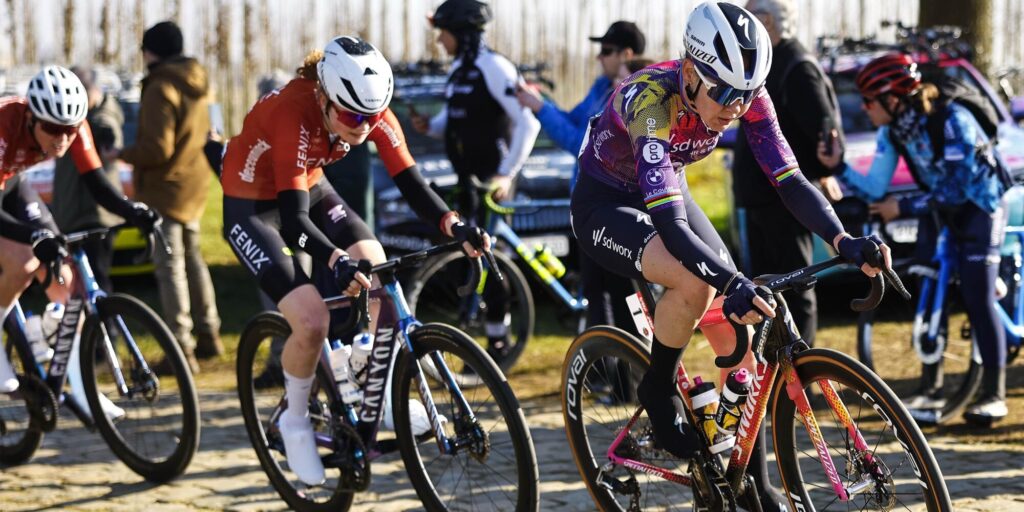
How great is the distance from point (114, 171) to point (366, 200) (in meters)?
1.87

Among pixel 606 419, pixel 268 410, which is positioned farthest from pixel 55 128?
pixel 606 419

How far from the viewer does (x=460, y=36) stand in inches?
317

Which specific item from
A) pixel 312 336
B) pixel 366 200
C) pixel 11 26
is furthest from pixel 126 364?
pixel 11 26

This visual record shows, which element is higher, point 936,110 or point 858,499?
point 936,110

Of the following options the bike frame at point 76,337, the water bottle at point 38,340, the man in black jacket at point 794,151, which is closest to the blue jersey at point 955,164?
the man in black jacket at point 794,151

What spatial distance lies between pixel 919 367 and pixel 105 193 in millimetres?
4749

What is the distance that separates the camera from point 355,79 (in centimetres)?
490

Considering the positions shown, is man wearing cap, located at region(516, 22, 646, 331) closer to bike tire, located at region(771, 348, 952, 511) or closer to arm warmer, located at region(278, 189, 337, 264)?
arm warmer, located at region(278, 189, 337, 264)

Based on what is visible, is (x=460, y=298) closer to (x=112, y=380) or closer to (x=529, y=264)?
(x=529, y=264)

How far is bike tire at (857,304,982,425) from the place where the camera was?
255 inches

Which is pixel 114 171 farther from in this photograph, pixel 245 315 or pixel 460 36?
pixel 460 36

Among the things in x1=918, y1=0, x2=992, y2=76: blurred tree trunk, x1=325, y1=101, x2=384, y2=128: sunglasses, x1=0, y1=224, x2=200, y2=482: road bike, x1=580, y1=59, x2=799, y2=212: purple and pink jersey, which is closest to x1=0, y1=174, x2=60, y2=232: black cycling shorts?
x1=0, y1=224, x2=200, y2=482: road bike

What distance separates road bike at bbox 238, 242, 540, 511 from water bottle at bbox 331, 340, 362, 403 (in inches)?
1.0

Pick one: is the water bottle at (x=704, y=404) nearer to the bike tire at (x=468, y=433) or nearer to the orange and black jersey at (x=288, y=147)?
the bike tire at (x=468, y=433)
